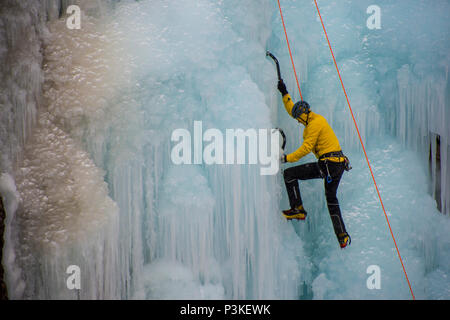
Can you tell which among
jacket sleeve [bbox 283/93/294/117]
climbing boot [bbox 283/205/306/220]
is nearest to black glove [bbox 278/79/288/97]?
jacket sleeve [bbox 283/93/294/117]

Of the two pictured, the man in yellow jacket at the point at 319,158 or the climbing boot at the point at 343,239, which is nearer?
the man in yellow jacket at the point at 319,158

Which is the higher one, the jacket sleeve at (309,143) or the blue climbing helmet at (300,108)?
the blue climbing helmet at (300,108)

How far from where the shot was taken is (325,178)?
3947 mm

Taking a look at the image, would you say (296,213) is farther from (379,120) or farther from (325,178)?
(379,120)

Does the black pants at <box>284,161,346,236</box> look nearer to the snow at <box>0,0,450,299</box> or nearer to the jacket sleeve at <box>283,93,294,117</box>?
the snow at <box>0,0,450,299</box>

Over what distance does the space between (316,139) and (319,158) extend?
0.62ft

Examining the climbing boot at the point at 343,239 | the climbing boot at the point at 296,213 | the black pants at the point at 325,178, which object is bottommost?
the climbing boot at the point at 343,239

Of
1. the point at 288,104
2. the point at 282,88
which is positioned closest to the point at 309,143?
the point at 288,104

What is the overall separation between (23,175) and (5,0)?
1.52m

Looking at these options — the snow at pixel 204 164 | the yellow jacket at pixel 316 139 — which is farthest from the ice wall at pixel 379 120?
the yellow jacket at pixel 316 139

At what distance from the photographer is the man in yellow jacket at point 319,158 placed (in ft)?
12.6

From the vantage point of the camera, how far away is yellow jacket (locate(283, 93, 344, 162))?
3838 mm

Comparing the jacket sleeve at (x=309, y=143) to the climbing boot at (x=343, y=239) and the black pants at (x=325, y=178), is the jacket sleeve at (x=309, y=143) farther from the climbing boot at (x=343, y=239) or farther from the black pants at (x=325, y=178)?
the climbing boot at (x=343, y=239)
